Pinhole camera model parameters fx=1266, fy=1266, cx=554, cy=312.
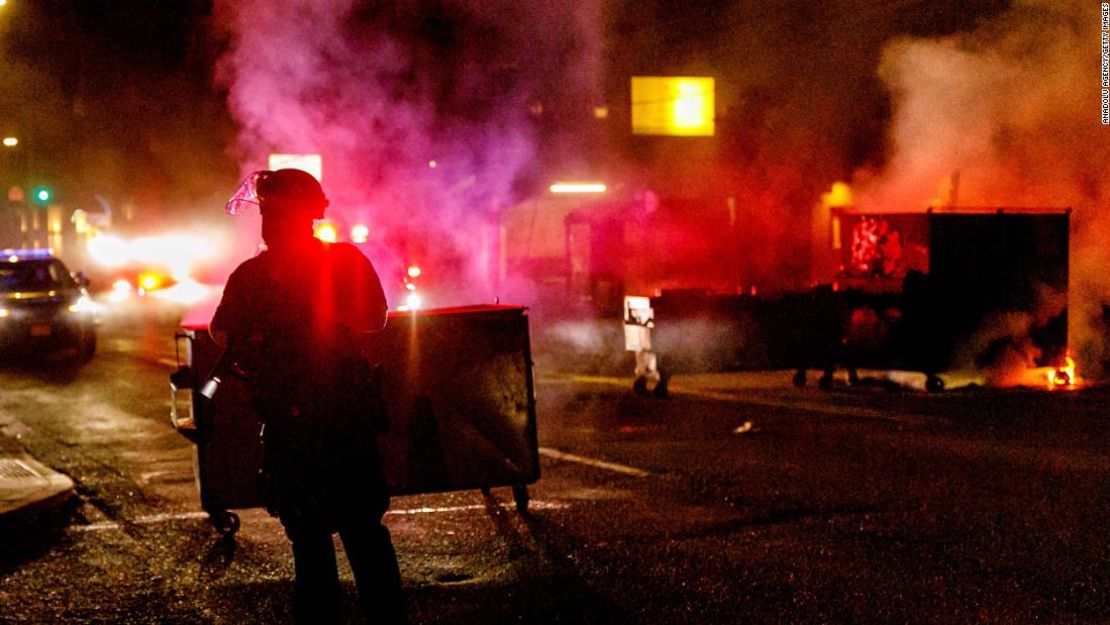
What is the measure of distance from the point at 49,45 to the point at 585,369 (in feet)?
49.9

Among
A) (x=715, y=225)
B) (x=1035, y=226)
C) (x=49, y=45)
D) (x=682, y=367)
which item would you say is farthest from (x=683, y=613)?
(x=49, y=45)

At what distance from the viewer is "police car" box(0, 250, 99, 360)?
54.7ft

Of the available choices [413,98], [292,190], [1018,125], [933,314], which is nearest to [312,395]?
[292,190]

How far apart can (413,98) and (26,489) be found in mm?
19389

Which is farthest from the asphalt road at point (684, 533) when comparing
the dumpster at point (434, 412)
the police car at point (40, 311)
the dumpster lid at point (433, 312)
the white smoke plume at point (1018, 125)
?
the police car at point (40, 311)

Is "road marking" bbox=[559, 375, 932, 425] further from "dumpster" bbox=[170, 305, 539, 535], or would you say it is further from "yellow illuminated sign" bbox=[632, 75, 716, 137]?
"yellow illuminated sign" bbox=[632, 75, 716, 137]

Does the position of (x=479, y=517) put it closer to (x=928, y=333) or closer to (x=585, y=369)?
(x=928, y=333)

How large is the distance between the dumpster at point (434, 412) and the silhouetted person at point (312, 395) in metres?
2.40

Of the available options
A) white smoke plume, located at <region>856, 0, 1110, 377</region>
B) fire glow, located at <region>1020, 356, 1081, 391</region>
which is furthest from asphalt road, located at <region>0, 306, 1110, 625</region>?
white smoke plume, located at <region>856, 0, 1110, 377</region>

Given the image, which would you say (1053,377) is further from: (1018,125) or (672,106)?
(672,106)

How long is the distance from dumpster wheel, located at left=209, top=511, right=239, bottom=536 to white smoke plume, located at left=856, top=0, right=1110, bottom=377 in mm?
10072

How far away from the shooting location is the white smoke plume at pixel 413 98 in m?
12.9

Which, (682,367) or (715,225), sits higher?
(715,225)

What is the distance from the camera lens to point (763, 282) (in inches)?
952
